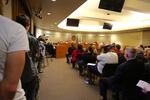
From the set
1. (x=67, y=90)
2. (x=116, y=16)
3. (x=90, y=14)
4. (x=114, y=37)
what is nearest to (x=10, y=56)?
(x=67, y=90)

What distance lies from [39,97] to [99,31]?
1650 cm

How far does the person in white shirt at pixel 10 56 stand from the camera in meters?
0.99

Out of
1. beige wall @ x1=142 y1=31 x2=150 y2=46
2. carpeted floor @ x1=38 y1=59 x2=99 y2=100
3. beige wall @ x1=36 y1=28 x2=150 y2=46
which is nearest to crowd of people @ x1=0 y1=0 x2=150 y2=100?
carpeted floor @ x1=38 y1=59 x2=99 y2=100

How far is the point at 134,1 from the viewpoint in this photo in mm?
9406

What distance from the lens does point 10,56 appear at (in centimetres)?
99

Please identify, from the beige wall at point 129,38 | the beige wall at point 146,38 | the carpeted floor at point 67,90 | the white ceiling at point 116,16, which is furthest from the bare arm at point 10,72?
the beige wall at point 129,38

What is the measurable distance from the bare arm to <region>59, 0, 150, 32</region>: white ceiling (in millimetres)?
8513

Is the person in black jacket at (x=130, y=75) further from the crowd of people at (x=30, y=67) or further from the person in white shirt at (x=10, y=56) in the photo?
the person in white shirt at (x=10, y=56)

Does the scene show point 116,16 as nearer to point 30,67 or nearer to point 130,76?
point 130,76

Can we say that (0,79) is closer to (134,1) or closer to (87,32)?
(134,1)

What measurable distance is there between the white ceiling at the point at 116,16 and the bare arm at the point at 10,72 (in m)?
8.51

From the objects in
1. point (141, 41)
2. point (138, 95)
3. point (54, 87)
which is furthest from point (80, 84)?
point (141, 41)

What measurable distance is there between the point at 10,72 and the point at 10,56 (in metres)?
0.08

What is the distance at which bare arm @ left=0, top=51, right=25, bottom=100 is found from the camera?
992 millimetres
